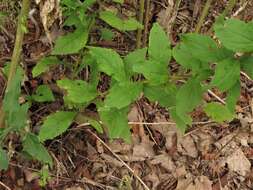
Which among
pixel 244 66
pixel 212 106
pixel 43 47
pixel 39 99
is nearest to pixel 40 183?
pixel 39 99

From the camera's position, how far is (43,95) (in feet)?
7.38

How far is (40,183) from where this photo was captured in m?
2.17

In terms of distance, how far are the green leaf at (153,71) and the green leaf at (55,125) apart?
1.97ft

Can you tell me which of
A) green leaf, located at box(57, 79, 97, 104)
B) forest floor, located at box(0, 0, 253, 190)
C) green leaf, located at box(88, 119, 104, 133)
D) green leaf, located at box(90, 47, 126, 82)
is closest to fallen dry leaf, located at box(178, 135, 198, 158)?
forest floor, located at box(0, 0, 253, 190)

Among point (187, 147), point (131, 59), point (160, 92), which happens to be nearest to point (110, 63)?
point (131, 59)

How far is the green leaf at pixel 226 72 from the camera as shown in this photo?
1.41 meters

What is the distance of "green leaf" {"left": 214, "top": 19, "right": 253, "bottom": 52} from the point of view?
4.51ft

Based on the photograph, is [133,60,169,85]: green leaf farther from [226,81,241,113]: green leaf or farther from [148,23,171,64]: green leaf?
[226,81,241,113]: green leaf

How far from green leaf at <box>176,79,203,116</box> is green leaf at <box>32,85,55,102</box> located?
32.5 inches

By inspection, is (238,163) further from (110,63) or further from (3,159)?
(3,159)

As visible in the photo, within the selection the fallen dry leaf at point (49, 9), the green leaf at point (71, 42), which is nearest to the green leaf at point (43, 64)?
the green leaf at point (71, 42)

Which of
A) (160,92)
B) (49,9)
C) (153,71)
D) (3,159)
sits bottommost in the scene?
(3,159)

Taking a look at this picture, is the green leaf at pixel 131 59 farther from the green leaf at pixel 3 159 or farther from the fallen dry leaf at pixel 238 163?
the fallen dry leaf at pixel 238 163

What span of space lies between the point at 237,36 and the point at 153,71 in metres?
0.30
